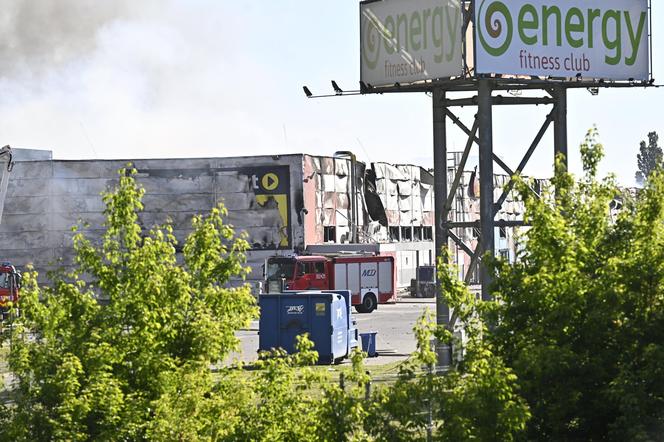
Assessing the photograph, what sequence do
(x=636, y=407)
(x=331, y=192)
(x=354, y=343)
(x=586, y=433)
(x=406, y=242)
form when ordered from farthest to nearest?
(x=406, y=242), (x=331, y=192), (x=354, y=343), (x=586, y=433), (x=636, y=407)

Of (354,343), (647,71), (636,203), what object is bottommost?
(354,343)

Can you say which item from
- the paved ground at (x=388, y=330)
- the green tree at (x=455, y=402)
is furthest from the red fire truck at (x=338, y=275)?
the green tree at (x=455, y=402)

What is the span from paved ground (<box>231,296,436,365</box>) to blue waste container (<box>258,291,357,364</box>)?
105cm

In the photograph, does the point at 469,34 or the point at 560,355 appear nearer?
the point at 560,355

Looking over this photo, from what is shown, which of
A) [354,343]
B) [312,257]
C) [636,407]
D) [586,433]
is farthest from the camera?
[312,257]

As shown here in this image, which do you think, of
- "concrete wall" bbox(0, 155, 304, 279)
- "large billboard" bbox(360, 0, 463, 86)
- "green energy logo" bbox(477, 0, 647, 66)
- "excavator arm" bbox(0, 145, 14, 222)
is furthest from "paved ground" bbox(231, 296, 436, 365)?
"excavator arm" bbox(0, 145, 14, 222)

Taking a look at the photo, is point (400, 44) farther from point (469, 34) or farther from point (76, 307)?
point (76, 307)

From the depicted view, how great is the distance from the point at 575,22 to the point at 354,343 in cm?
1386

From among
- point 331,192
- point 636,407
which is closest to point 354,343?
point 636,407

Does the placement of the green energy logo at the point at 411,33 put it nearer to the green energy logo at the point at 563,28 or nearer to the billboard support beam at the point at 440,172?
the green energy logo at the point at 563,28

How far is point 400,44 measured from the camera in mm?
29438

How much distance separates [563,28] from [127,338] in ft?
52.5

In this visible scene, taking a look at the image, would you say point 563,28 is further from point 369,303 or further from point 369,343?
point 369,303

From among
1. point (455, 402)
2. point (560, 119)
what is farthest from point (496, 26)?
point (455, 402)
